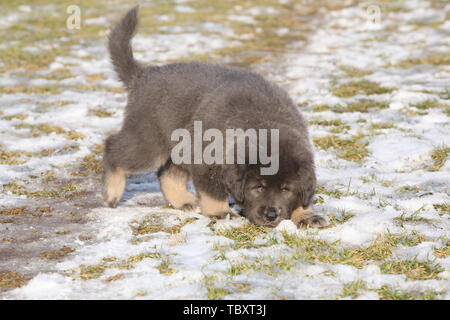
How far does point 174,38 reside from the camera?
37.4 feet

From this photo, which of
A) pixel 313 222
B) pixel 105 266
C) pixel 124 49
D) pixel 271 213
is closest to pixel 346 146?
pixel 313 222

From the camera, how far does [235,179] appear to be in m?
3.61

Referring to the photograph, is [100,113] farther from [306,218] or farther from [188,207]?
[306,218]

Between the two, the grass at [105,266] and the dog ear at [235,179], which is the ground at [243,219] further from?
the dog ear at [235,179]

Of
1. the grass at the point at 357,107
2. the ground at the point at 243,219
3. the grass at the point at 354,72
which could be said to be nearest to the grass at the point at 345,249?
the ground at the point at 243,219

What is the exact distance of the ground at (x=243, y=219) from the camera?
2.83 m

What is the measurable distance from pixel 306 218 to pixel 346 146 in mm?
2077

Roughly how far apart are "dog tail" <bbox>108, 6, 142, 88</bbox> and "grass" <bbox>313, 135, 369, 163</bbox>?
220 centimetres

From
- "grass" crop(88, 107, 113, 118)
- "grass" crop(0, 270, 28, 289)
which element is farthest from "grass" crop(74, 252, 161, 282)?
"grass" crop(88, 107, 113, 118)

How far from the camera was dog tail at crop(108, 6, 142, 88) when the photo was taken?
460 centimetres

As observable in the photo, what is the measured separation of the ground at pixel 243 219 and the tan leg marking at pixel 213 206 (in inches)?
4.1

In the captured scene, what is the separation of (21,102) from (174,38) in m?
4.77

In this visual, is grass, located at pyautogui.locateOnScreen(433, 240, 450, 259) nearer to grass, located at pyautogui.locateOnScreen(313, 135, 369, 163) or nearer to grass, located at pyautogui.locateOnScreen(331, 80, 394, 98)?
grass, located at pyautogui.locateOnScreen(313, 135, 369, 163)
